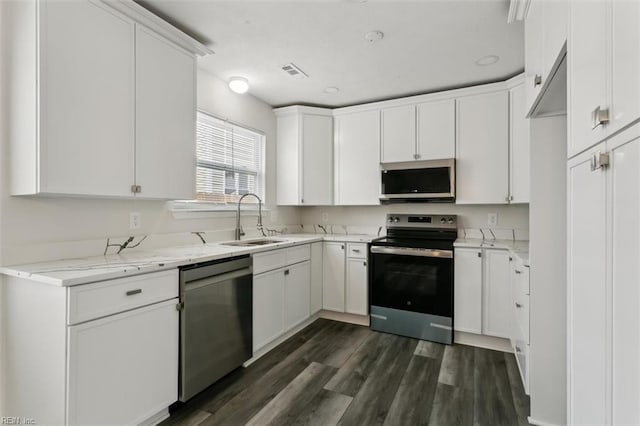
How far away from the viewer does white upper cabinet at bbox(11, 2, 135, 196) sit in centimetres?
154

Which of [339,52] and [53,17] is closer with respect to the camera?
[53,17]

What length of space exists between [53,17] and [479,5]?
93.9 inches

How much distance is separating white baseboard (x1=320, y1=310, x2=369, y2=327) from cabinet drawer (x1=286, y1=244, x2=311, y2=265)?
785 mm

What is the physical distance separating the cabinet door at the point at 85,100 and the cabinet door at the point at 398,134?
248cm

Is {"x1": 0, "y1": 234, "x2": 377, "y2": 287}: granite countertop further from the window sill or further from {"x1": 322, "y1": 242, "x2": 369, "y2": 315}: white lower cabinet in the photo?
{"x1": 322, "y1": 242, "x2": 369, "y2": 315}: white lower cabinet

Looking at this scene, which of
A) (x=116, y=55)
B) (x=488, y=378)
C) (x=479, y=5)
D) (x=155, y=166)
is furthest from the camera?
(x=488, y=378)

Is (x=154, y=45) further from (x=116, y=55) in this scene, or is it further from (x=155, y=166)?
(x=155, y=166)

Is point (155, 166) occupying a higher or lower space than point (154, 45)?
lower

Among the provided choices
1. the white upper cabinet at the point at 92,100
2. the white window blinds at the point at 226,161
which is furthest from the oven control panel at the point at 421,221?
the white upper cabinet at the point at 92,100

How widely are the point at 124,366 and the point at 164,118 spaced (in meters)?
1.53

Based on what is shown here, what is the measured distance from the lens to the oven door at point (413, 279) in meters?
2.90

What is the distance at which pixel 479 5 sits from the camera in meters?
1.94
